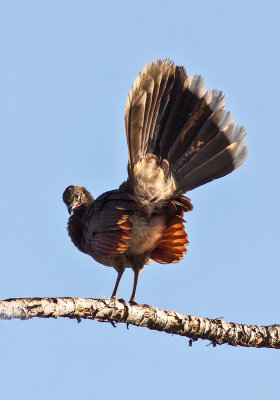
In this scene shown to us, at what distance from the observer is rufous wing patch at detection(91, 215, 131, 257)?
630 centimetres

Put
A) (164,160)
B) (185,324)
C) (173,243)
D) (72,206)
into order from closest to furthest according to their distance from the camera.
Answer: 1. (185,324)
2. (173,243)
3. (164,160)
4. (72,206)

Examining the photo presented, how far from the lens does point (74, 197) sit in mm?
7660

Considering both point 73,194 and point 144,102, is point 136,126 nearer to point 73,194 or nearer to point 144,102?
point 144,102

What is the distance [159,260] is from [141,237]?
41cm

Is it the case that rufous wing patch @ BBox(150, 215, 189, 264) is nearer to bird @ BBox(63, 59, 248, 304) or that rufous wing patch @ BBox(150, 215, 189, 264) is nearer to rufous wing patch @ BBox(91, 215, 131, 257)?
bird @ BBox(63, 59, 248, 304)

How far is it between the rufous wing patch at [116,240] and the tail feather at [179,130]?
596 mm

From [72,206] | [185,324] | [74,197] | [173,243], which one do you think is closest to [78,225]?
[72,206]

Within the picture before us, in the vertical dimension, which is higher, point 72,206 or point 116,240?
point 72,206

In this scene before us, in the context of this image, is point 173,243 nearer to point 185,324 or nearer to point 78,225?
point 78,225

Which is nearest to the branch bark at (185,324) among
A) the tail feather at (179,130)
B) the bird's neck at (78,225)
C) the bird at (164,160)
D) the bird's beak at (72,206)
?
the bird at (164,160)

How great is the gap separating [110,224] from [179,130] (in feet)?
4.25

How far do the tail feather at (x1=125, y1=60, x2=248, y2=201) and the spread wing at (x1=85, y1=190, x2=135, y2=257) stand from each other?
0.94 ft

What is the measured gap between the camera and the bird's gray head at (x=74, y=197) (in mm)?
7612

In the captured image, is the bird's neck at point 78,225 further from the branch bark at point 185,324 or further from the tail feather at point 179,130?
the branch bark at point 185,324
